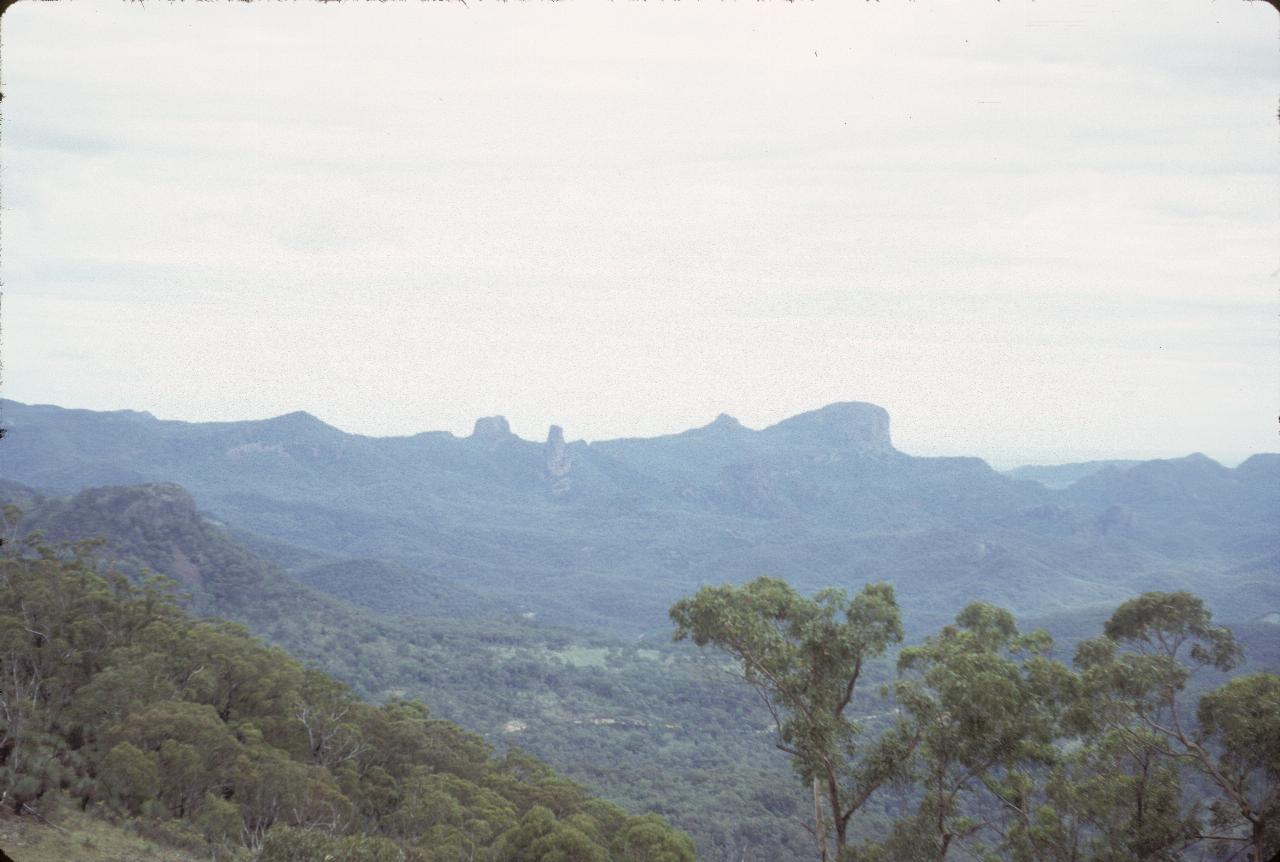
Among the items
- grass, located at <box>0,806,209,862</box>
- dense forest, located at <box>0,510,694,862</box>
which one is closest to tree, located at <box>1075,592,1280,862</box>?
dense forest, located at <box>0,510,694,862</box>

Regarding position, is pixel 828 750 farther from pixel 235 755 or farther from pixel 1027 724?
pixel 235 755

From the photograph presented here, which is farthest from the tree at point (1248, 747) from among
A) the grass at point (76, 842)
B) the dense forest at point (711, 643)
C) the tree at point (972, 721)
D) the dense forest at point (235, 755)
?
the grass at point (76, 842)

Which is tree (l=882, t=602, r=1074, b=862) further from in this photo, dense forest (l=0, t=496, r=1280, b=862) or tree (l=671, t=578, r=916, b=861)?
tree (l=671, t=578, r=916, b=861)

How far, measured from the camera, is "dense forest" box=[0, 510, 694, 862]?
58.9 ft

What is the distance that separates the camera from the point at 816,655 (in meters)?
15.0

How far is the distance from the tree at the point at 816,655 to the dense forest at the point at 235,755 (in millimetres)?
4413

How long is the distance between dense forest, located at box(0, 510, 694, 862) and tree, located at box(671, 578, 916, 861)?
174 inches

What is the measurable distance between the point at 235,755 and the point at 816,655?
16643 millimetres

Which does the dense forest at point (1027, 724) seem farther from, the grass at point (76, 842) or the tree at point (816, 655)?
the grass at point (76, 842)

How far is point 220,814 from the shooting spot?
64.7ft

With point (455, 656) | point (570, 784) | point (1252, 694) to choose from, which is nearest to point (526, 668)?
point (455, 656)

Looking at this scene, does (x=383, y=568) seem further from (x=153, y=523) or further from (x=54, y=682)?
(x=54, y=682)

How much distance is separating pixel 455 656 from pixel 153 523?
132 ft

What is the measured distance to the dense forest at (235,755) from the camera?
58.9ft
